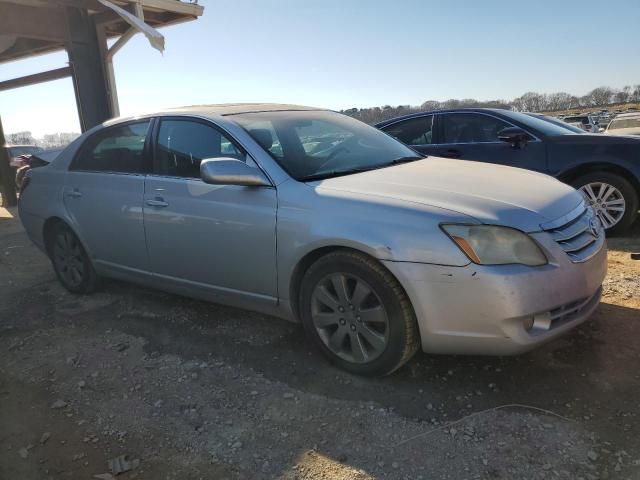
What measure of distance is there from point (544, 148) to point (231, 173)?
4.15 meters

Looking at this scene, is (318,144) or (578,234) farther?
(318,144)

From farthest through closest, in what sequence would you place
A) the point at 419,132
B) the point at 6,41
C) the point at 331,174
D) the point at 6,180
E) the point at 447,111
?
the point at 6,180 → the point at 6,41 → the point at 419,132 → the point at 447,111 → the point at 331,174

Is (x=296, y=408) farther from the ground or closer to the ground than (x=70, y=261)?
closer to the ground

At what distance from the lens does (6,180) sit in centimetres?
1077

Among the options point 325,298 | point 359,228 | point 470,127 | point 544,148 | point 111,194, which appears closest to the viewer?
point 359,228

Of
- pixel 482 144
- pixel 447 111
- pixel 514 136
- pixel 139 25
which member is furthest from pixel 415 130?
pixel 139 25

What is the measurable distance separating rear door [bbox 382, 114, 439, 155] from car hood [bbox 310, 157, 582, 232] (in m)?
3.00

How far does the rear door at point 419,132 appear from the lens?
6.30m

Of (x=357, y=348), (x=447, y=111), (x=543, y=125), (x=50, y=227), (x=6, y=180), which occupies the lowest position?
(x=357, y=348)

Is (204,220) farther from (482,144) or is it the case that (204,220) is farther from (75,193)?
(482,144)

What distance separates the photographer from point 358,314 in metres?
2.73

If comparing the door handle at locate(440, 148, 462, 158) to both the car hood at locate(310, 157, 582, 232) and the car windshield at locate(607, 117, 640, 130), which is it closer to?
the car hood at locate(310, 157, 582, 232)

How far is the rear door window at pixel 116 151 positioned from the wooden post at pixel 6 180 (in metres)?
7.70

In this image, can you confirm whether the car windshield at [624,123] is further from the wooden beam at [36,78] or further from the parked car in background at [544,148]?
the wooden beam at [36,78]
